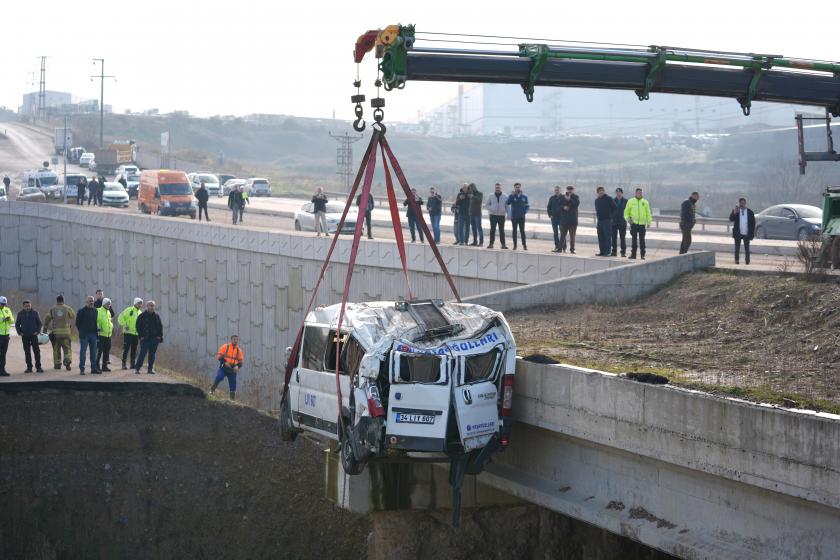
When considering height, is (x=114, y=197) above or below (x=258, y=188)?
below

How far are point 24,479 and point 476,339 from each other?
34.7 ft

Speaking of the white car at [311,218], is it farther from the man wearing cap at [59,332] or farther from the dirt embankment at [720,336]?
the dirt embankment at [720,336]

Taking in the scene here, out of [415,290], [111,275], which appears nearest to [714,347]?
[415,290]

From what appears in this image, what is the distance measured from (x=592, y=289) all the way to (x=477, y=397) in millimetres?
7537

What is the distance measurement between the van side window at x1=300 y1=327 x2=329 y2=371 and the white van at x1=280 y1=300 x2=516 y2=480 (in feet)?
0.20

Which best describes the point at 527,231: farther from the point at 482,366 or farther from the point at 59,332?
the point at 482,366

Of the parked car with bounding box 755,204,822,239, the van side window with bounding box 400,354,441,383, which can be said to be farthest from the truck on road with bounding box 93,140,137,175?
the van side window with bounding box 400,354,441,383

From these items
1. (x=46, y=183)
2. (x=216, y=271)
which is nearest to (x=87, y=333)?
(x=216, y=271)

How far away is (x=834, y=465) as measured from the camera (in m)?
9.43

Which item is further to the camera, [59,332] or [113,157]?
[113,157]

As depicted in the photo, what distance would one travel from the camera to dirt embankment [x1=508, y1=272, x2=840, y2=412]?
42.3ft

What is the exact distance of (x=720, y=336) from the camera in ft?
53.2

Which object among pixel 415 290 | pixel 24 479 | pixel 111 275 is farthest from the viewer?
pixel 111 275

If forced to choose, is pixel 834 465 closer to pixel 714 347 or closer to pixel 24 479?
pixel 714 347
